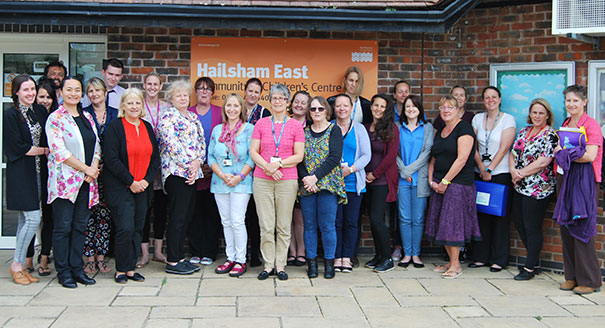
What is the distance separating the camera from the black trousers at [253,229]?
6109 mm

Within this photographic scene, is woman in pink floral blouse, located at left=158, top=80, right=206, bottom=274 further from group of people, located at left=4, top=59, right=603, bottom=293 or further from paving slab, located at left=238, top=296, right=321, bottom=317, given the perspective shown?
paving slab, located at left=238, top=296, right=321, bottom=317

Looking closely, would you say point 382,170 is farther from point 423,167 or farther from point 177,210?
point 177,210

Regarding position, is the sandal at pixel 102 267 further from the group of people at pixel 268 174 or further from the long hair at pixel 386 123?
the long hair at pixel 386 123

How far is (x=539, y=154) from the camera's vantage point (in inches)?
225

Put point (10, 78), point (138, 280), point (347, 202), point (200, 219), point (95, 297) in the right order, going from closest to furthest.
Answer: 1. point (95, 297)
2. point (138, 280)
3. point (347, 202)
4. point (200, 219)
5. point (10, 78)

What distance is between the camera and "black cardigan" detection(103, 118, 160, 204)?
527 centimetres

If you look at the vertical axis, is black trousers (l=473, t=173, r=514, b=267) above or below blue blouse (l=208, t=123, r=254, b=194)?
below

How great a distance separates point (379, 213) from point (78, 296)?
9.62 feet

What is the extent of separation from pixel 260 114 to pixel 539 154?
9.22ft

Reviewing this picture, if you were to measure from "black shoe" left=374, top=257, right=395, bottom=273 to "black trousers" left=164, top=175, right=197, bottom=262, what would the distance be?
198cm

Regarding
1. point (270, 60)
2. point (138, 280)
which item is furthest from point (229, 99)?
point (138, 280)

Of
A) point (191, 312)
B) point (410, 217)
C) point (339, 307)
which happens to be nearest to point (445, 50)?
point (410, 217)

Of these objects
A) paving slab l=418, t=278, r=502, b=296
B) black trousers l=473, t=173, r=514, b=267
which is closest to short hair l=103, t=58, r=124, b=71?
paving slab l=418, t=278, r=502, b=296

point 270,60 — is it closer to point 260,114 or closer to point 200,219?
point 260,114
